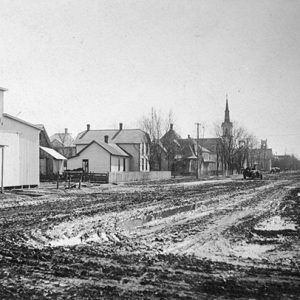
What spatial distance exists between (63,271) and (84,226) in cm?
474

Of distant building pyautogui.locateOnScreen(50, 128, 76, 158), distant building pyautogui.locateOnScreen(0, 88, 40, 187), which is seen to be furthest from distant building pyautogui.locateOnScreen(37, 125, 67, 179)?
distant building pyautogui.locateOnScreen(50, 128, 76, 158)

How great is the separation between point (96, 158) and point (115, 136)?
513 inches

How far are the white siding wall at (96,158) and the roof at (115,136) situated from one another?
330 inches

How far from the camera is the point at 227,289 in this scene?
17.7 feet

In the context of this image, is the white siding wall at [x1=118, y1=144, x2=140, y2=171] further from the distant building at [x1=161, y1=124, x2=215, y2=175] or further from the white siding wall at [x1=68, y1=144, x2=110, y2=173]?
the white siding wall at [x1=68, y1=144, x2=110, y2=173]

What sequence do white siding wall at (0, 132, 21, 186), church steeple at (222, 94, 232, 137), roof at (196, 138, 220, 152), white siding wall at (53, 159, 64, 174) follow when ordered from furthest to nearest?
roof at (196, 138, 220, 152)
church steeple at (222, 94, 232, 137)
white siding wall at (53, 159, 64, 174)
white siding wall at (0, 132, 21, 186)

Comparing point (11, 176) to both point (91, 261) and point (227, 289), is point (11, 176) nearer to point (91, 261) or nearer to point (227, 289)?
point (91, 261)

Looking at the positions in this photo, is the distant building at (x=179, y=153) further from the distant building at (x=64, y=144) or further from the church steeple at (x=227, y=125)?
the distant building at (x=64, y=144)

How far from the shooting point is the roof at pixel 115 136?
64.5 metres

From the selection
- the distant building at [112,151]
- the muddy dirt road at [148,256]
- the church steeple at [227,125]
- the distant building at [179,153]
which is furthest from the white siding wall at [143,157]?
the muddy dirt road at [148,256]

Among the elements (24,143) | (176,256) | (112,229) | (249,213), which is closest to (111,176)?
(24,143)

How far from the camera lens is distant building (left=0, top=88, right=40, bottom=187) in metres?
25.2

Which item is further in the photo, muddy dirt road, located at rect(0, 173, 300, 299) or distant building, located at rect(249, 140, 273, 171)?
distant building, located at rect(249, 140, 273, 171)

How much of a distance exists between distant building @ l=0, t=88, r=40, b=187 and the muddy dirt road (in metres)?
12.4
